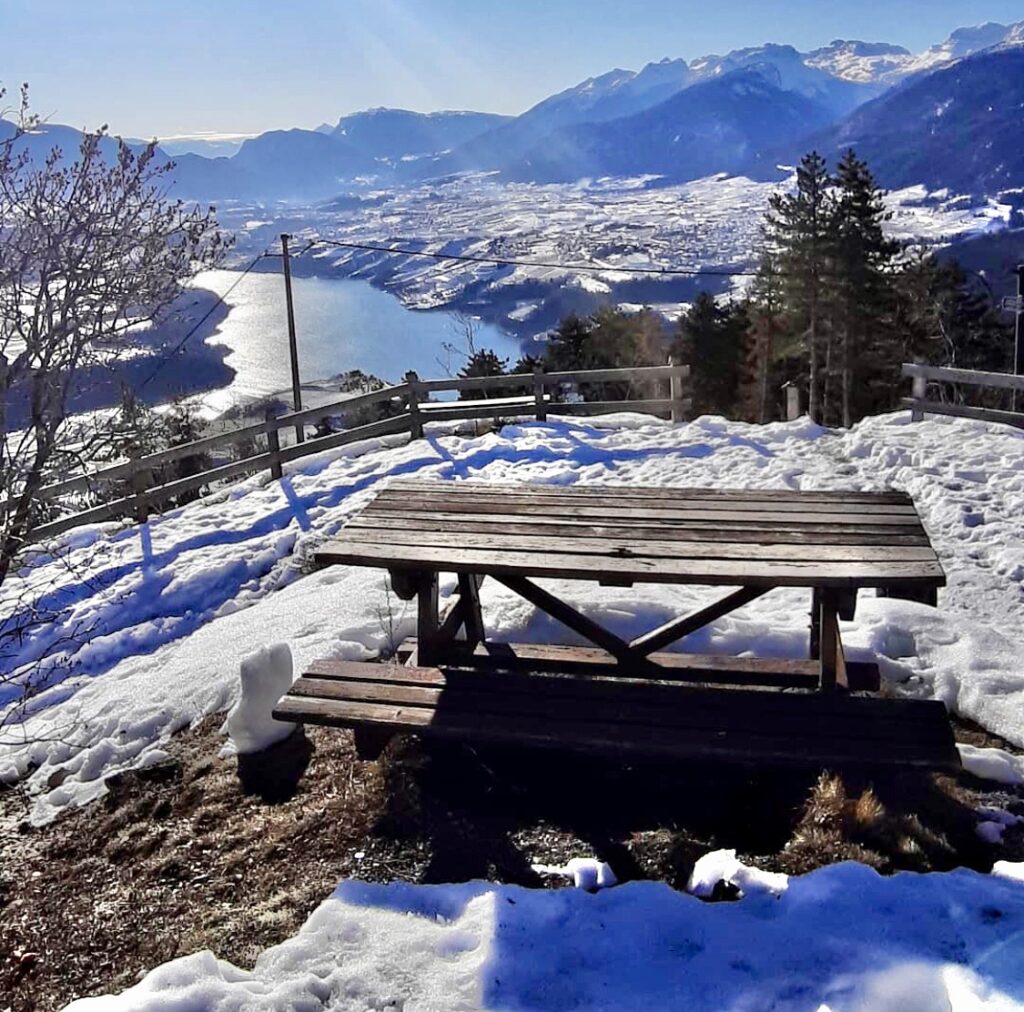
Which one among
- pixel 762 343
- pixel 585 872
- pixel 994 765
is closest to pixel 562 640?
pixel 585 872

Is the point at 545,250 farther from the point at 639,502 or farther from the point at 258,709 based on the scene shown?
the point at 258,709

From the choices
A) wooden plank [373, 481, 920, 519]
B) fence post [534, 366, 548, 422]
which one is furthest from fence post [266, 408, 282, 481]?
wooden plank [373, 481, 920, 519]

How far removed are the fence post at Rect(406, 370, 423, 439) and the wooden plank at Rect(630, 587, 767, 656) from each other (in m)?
7.68

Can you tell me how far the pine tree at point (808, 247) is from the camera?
31.5 metres

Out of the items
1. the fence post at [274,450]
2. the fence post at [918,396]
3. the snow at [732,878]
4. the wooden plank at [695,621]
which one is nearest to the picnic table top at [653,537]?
the wooden plank at [695,621]

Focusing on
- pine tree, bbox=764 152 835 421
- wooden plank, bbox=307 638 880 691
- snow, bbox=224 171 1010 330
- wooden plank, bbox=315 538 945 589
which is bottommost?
wooden plank, bbox=307 638 880 691

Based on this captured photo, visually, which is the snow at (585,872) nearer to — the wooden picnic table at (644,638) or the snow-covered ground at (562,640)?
the snow-covered ground at (562,640)

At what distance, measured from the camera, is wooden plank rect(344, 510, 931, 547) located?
11.7 feet

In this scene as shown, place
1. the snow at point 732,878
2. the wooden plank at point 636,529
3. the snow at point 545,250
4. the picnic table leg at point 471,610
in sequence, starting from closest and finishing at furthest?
1. the snow at point 732,878
2. the wooden plank at point 636,529
3. the picnic table leg at point 471,610
4. the snow at point 545,250

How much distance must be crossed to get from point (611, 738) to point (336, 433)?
9262 millimetres

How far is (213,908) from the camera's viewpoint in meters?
3.01

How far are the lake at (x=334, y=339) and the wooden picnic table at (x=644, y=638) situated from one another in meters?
50.2

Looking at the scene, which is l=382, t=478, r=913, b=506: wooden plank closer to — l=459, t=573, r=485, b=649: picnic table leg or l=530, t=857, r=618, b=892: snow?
l=459, t=573, r=485, b=649: picnic table leg

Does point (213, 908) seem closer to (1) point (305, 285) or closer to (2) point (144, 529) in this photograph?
(2) point (144, 529)
